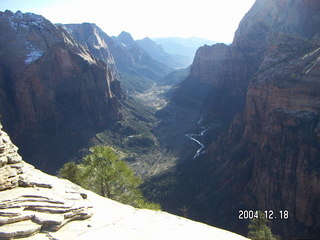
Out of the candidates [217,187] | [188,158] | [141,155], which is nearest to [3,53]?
[141,155]

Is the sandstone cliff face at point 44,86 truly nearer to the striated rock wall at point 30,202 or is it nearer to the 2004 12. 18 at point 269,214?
the 2004 12. 18 at point 269,214

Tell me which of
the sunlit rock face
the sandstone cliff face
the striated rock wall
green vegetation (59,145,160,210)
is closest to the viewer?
the striated rock wall

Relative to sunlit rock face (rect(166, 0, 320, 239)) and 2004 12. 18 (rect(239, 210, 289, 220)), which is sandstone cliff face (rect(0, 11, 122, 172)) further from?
2004 12. 18 (rect(239, 210, 289, 220))

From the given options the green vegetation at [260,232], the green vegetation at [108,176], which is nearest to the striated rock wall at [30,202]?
the green vegetation at [108,176]

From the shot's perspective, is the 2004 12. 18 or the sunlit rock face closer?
the sunlit rock face

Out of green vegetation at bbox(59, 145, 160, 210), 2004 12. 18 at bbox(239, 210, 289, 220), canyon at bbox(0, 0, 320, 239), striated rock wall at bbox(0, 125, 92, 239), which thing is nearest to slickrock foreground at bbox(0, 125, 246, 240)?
striated rock wall at bbox(0, 125, 92, 239)

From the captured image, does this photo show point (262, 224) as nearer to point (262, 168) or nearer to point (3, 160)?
point (262, 168)
